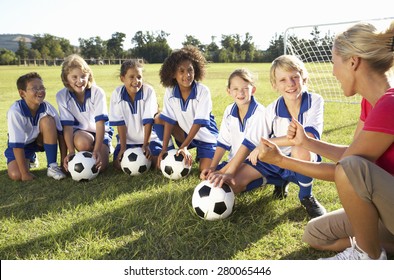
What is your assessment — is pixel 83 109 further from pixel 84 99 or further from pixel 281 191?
pixel 281 191

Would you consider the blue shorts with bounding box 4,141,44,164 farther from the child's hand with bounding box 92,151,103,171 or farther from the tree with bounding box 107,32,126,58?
the tree with bounding box 107,32,126,58

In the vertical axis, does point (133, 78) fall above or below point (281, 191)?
above

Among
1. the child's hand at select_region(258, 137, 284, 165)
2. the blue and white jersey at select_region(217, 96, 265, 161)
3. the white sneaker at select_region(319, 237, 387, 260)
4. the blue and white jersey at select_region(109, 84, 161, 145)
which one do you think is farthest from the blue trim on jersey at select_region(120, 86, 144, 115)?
the white sneaker at select_region(319, 237, 387, 260)

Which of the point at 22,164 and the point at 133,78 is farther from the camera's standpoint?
the point at 133,78

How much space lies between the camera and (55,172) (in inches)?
169

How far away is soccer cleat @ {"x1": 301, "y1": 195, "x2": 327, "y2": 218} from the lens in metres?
3.01

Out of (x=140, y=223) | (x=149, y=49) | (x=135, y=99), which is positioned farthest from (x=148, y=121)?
(x=149, y=49)

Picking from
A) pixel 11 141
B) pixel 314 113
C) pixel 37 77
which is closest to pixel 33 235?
pixel 11 141

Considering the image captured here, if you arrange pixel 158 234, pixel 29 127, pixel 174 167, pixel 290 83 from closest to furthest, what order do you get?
pixel 158 234 < pixel 290 83 < pixel 174 167 < pixel 29 127

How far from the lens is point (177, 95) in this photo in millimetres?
Answer: 4477

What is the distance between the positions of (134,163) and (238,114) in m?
1.33

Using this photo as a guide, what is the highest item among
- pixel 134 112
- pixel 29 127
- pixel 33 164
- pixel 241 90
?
pixel 241 90

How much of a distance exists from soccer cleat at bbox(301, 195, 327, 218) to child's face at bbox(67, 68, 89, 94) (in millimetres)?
2857

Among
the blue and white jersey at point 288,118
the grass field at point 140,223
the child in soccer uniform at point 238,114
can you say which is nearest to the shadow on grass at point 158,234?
the grass field at point 140,223
